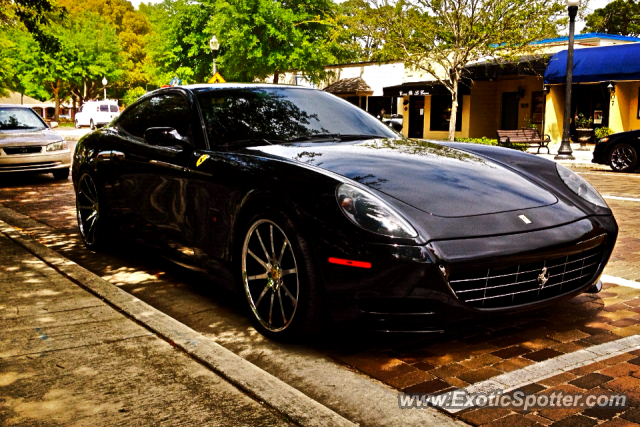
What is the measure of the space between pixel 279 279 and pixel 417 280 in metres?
0.82

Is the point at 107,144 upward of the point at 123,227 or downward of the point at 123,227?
upward

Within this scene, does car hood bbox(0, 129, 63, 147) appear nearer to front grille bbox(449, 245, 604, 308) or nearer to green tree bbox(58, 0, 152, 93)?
front grille bbox(449, 245, 604, 308)

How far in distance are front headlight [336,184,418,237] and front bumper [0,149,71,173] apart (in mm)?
10689

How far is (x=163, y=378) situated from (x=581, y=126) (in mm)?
27810

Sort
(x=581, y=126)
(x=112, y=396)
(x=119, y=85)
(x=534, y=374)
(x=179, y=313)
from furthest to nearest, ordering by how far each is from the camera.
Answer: (x=119, y=85) < (x=581, y=126) < (x=179, y=313) < (x=534, y=374) < (x=112, y=396)

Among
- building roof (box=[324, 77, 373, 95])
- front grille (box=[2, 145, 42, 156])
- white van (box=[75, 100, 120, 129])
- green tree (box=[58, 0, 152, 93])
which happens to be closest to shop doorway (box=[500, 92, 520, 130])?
building roof (box=[324, 77, 373, 95])

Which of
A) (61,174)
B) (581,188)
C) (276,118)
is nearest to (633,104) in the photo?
(61,174)

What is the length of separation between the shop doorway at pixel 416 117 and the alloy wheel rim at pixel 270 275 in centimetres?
3469

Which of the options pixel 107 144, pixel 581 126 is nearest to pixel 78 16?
pixel 581 126

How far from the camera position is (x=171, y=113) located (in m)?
4.94

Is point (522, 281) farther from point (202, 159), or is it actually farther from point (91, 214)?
point (91, 214)

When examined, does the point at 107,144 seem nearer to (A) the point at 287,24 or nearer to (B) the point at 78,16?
(A) the point at 287,24

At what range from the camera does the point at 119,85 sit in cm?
7338

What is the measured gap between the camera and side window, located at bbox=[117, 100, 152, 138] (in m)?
5.40
